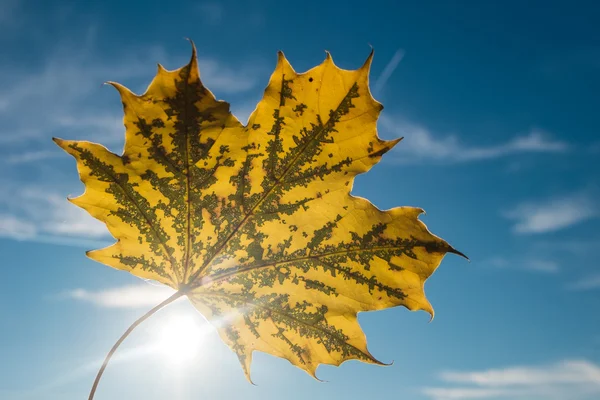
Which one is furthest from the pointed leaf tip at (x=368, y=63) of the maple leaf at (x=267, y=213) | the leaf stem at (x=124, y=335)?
the leaf stem at (x=124, y=335)

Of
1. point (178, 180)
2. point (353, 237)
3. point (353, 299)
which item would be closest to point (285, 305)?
point (353, 299)

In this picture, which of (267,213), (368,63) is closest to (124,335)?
(267,213)

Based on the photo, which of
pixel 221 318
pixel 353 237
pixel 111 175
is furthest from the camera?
pixel 221 318

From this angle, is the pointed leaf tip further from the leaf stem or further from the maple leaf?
the leaf stem

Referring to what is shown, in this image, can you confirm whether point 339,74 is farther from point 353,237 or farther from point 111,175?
point 111,175

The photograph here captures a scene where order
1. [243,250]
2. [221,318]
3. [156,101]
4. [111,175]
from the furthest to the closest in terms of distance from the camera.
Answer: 1. [221,318]
2. [243,250]
3. [111,175]
4. [156,101]

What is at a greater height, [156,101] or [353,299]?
[156,101]

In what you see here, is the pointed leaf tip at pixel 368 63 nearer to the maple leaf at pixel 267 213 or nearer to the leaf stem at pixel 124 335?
the maple leaf at pixel 267 213

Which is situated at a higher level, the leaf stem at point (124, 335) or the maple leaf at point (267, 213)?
the maple leaf at point (267, 213)

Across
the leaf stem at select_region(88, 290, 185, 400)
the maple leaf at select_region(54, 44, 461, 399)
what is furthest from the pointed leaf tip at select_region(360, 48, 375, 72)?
the leaf stem at select_region(88, 290, 185, 400)
